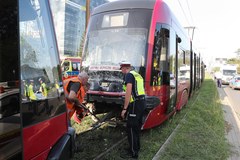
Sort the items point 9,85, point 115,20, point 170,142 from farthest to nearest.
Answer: point 115,20, point 170,142, point 9,85

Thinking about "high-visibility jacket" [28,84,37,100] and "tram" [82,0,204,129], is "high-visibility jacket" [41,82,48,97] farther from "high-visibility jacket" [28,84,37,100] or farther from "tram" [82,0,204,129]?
"tram" [82,0,204,129]

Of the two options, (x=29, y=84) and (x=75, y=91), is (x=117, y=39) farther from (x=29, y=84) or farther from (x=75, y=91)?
(x=29, y=84)

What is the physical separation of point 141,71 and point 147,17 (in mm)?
1337

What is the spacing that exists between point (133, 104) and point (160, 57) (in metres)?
1.89

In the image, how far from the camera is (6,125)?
2094mm

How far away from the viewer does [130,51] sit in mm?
6258

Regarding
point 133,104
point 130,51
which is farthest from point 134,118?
point 130,51

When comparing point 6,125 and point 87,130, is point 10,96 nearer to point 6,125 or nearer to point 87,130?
point 6,125

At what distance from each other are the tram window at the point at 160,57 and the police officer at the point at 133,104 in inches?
49.4

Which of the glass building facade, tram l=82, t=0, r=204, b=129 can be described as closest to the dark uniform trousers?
tram l=82, t=0, r=204, b=129

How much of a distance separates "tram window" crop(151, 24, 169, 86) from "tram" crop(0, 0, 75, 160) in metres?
3.63

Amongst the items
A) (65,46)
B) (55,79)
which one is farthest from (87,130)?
(65,46)

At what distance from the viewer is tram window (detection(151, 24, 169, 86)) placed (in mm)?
6262

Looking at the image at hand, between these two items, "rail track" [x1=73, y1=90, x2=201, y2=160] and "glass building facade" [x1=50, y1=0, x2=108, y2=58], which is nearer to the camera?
"rail track" [x1=73, y1=90, x2=201, y2=160]
